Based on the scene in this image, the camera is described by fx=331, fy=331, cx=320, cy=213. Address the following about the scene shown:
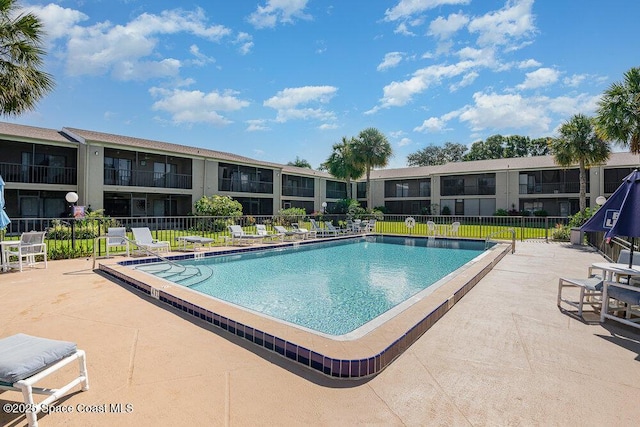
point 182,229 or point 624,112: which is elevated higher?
point 624,112

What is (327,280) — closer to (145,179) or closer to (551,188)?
(145,179)

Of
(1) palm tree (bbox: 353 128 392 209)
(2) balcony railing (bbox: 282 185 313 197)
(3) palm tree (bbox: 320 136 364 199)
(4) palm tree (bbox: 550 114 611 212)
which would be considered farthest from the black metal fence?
(2) balcony railing (bbox: 282 185 313 197)

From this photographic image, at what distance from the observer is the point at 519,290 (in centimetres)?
680

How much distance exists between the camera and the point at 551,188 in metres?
28.8

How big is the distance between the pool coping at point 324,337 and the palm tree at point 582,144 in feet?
60.0

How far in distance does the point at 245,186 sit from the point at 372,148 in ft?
36.7

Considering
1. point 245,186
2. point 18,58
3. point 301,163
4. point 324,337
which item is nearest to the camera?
point 324,337

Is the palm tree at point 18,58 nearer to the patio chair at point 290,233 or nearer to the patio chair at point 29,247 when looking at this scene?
the patio chair at point 29,247

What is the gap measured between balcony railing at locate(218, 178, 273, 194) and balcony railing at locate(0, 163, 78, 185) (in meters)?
9.21

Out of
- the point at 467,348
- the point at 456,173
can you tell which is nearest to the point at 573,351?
the point at 467,348

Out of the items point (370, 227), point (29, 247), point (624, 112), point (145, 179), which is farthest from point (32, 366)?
point (145, 179)

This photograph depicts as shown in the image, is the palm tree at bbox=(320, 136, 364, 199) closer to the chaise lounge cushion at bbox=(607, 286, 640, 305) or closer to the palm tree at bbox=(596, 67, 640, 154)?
the palm tree at bbox=(596, 67, 640, 154)

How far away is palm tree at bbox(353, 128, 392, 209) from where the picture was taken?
28.2 m

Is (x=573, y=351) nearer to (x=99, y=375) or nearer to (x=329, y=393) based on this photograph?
(x=329, y=393)
